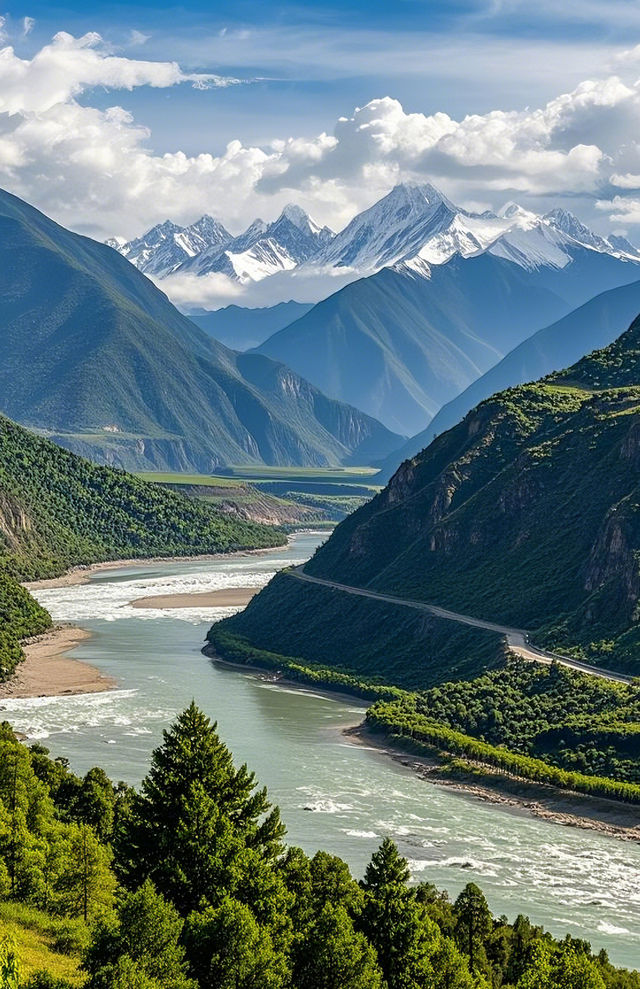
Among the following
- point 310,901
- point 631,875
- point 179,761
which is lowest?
point 631,875

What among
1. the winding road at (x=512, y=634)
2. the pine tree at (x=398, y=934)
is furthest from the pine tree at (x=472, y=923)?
the winding road at (x=512, y=634)

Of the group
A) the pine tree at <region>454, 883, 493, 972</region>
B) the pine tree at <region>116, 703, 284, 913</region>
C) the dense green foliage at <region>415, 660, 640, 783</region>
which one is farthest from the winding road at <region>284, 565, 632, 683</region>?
the pine tree at <region>116, 703, 284, 913</region>

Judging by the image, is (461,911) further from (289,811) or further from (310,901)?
(289,811)

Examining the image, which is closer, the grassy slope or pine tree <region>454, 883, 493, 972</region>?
the grassy slope

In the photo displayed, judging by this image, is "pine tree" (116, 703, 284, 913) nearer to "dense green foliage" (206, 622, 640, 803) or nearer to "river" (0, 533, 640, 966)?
"river" (0, 533, 640, 966)

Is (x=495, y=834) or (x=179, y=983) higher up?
(x=179, y=983)

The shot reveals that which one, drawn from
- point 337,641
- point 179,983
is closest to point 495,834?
point 179,983

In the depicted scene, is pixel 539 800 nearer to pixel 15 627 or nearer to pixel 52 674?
pixel 52 674
